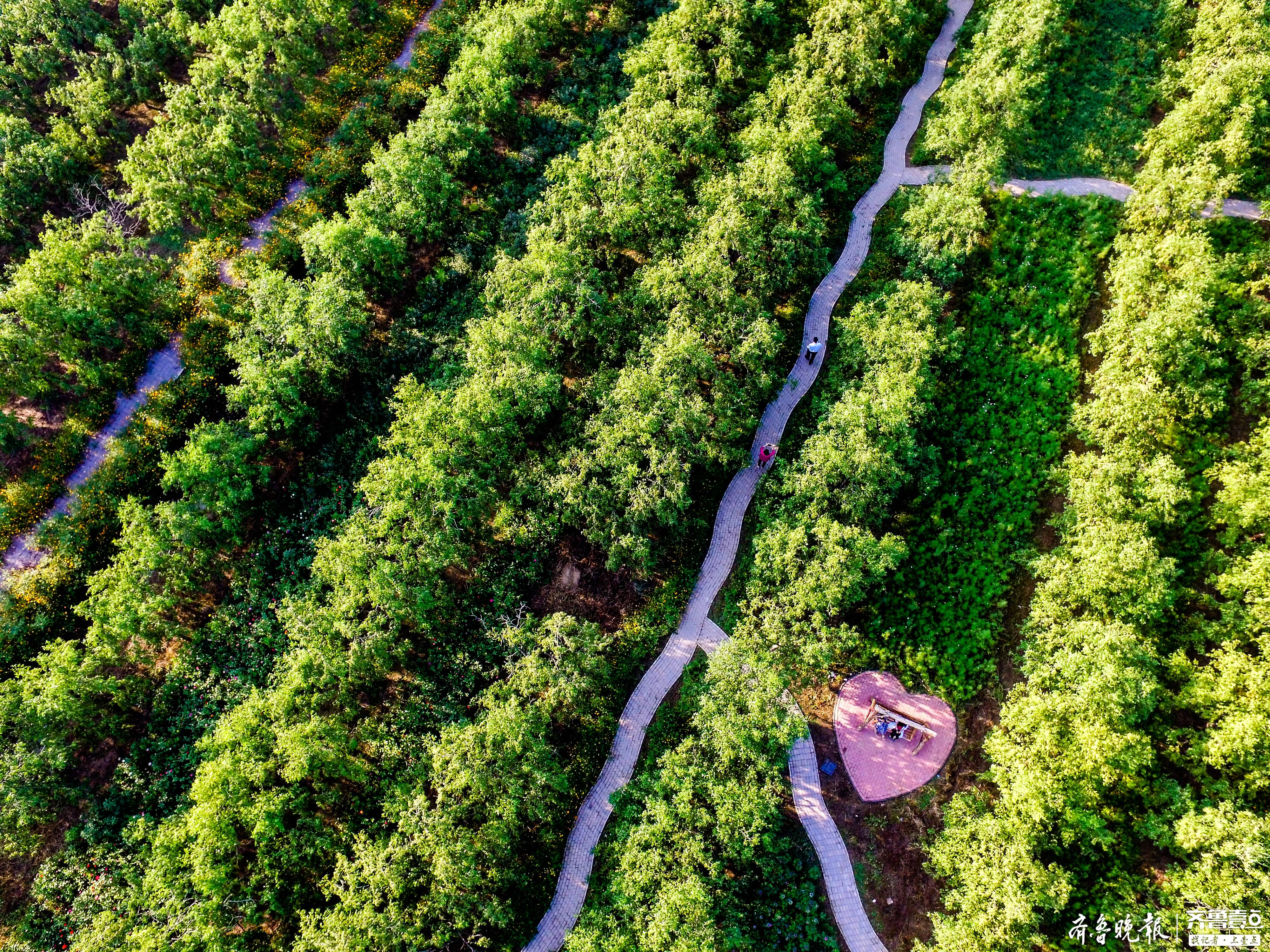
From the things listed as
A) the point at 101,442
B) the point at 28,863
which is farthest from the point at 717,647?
the point at 101,442

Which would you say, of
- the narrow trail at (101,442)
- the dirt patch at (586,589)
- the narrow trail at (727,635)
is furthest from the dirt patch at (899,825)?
the narrow trail at (101,442)

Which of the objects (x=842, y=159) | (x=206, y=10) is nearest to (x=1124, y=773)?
(x=842, y=159)

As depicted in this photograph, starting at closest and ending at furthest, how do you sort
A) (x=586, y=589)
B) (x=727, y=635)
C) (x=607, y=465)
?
1. (x=607, y=465)
2. (x=727, y=635)
3. (x=586, y=589)

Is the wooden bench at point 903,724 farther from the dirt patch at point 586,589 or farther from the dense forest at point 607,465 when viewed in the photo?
the dirt patch at point 586,589

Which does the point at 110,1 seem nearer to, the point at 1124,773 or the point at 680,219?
the point at 680,219

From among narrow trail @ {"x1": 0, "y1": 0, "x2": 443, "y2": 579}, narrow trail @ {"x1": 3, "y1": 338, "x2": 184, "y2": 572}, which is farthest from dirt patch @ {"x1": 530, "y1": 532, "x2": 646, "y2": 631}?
narrow trail @ {"x1": 3, "y1": 338, "x2": 184, "y2": 572}

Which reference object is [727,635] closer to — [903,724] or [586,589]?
[586,589]
